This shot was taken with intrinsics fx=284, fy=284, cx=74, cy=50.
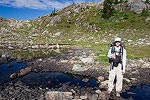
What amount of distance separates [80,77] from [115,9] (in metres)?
59.7

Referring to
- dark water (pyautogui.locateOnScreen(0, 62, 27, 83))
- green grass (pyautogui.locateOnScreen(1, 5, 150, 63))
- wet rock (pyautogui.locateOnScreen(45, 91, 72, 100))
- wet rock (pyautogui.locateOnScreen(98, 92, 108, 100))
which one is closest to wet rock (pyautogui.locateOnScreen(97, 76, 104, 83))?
wet rock (pyautogui.locateOnScreen(98, 92, 108, 100))

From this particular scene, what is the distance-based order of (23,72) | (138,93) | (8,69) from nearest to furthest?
(138,93), (23,72), (8,69)

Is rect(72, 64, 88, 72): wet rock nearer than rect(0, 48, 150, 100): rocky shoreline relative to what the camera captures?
No

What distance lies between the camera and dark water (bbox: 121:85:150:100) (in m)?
20.6

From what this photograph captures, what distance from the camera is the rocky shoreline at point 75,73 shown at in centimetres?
1989

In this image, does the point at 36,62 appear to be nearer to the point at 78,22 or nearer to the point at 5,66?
the point at 5,66

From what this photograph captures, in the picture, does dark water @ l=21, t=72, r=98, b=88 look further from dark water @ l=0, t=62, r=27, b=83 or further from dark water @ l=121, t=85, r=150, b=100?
dark water @ l=121, t=85, r=150, b=100

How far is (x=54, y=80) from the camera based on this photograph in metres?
25.7

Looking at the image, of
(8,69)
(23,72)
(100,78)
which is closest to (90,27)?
(8,69)

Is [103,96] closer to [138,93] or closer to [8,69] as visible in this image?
[138,93]

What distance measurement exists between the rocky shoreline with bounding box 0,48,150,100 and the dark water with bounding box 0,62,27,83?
0.98m

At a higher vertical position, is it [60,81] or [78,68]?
[78,68]

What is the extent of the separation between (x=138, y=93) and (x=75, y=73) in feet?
26.0

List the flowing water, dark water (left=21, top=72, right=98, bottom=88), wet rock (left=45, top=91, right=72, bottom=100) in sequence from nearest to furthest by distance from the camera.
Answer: wet rock (left=45, top=91, right=72, bottom=100), the flowing water, dark water (left=21, top=72, right=98, bottom=88)
